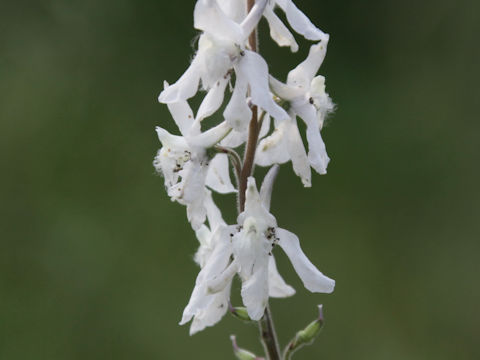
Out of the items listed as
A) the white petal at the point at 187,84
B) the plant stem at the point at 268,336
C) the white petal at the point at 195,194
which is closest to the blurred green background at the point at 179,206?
the plant stem at the point at 268,336

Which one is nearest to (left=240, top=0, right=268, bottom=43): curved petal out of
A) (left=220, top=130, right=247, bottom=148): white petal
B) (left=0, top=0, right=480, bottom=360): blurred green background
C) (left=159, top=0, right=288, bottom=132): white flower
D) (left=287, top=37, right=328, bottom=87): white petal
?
(left=159, top=0, right=288, bottom=132): white flower

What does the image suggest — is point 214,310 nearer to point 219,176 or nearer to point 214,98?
point 219,176

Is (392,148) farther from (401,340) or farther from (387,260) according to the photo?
(401,340)

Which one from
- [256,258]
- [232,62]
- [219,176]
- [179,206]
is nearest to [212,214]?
[219,176]

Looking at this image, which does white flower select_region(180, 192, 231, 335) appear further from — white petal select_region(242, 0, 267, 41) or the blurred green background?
the blurred green background

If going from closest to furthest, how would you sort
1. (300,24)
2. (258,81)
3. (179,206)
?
(258,81) → (300,24) → (179,206)

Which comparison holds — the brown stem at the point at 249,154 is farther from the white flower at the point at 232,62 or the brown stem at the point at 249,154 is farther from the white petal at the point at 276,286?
the white petal at the point at 276,286
